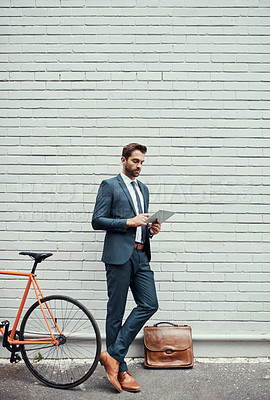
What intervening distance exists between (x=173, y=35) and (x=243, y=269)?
105 inches

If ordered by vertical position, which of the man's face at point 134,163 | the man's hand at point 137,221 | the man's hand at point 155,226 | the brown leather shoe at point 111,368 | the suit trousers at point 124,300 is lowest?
the brown leather shoe at point 111,368

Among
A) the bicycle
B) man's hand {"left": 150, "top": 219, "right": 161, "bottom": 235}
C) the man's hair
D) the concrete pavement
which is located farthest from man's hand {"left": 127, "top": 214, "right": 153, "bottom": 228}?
the concrete pavement

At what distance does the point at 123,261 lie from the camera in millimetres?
3191

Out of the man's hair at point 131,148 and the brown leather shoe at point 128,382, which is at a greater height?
the man's hair at point 131,148

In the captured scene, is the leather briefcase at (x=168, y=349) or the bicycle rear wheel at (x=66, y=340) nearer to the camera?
the leather briefcase at (x=168, y=349)

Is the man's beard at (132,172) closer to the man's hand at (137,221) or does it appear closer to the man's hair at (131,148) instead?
the man's hair at (131,148)

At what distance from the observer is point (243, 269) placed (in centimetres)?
394

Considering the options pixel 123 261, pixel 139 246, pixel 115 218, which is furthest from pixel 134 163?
pixel 123 261

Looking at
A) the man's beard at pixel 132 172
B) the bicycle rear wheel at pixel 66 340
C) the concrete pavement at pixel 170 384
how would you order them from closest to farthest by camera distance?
the concrete pavement at pixel 170 384 → the man's beard at pixel 132 172 → the bicycle rear wheel at pixel 66 340

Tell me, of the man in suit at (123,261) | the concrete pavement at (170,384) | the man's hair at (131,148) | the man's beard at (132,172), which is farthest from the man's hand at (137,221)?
the concrete pavement at (170,384)

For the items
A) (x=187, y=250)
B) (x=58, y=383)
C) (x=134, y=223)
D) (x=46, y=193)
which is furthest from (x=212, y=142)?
(x=58, y=383)

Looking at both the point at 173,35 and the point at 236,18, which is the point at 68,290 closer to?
the point at 173,35

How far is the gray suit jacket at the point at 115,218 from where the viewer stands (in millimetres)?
3201

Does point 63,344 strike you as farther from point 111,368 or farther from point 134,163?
point 134,163
